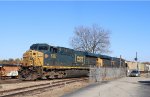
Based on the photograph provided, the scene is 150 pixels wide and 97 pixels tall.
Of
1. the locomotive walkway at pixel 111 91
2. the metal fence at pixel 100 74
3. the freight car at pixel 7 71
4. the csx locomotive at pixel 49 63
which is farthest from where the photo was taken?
the freight car at pixel 7 71

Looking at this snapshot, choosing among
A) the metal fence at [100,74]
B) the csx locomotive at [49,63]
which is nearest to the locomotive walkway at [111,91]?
the metal fence at [100,74]

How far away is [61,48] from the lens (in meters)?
39.8

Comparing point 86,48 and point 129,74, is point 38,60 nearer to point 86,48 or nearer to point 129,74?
point 129,74

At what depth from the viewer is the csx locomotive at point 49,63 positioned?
3491 centimetres

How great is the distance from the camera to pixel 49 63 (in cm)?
3650

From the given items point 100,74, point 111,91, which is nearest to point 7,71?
point 100,74

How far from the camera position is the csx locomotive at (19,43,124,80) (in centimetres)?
3491

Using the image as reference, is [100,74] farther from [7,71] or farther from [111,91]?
[111,91]

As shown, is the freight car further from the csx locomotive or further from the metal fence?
the metal fence

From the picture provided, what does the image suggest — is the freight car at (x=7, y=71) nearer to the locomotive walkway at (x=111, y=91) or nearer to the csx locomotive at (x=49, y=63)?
the csx locomotive at (x=49, y=63)

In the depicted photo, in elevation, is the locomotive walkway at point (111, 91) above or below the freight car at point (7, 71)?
below

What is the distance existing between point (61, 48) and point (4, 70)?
7618 mm

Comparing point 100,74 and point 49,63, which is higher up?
point 49,63

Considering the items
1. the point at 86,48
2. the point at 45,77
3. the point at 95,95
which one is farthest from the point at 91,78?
the point at 86,48
